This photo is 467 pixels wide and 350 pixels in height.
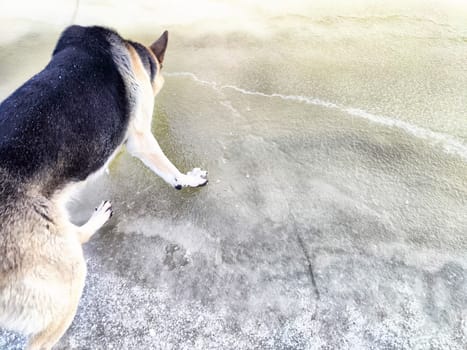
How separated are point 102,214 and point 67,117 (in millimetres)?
836

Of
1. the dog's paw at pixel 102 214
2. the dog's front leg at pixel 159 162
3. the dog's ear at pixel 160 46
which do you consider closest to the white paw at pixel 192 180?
the dog's front leg at pixel 159 162

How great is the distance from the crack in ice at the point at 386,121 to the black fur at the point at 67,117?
1.20m

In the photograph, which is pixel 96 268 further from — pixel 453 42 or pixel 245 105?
pixel 453 42

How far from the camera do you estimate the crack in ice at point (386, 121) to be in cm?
274

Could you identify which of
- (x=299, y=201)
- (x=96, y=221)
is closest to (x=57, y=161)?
(x=96, y=221)

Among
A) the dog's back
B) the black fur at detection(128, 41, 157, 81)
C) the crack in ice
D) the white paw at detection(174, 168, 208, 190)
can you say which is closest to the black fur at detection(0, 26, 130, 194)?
the dog's back

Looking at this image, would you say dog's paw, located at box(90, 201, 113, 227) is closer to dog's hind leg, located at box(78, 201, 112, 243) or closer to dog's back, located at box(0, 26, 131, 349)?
dog's hind leg, located at box(78, 201, 112, 243)

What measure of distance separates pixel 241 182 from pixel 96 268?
1189mm

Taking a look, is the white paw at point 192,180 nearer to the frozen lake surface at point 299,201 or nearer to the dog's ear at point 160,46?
the frozen lake surface at point 299,201

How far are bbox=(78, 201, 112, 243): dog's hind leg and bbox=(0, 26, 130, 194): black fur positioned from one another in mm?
432

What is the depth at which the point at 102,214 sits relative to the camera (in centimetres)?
272

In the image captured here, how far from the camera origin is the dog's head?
9.46 feet

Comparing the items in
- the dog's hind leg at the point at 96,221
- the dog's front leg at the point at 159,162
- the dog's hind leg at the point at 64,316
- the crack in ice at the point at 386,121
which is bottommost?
the dog's hind leg at the point at 96,221

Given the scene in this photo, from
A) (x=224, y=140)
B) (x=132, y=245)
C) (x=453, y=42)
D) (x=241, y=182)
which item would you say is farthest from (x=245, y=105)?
(x=453, y=42)
